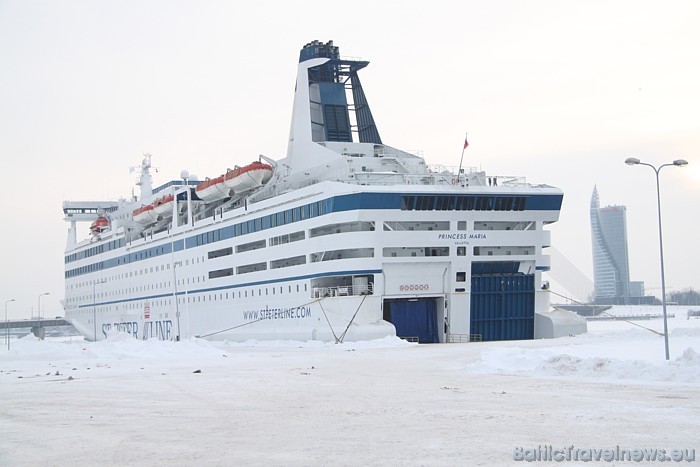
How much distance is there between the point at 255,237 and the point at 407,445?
4011 cm

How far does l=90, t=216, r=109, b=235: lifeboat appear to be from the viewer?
84.5 metres

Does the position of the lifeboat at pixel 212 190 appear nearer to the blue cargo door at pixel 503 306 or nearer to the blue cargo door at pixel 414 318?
the blue cargo door at pixel 414 318

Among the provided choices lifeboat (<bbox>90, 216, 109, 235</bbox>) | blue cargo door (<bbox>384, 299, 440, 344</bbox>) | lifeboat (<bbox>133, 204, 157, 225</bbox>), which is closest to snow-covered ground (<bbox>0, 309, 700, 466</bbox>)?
Answer: blue cargo door (<bbox>384, 299, 440, 344</bbox>)

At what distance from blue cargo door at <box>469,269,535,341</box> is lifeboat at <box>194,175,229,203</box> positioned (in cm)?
2161

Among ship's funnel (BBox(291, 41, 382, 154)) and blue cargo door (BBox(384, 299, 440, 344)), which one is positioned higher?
ship's funnel (BBox(291, 41, 382, 154))

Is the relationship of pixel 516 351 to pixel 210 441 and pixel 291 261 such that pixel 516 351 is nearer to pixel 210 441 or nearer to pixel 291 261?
pixel 210 441

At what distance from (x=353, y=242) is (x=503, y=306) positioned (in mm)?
8653

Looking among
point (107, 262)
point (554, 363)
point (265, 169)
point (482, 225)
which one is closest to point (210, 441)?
point (554, 363)

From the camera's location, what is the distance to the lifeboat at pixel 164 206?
6662 cm

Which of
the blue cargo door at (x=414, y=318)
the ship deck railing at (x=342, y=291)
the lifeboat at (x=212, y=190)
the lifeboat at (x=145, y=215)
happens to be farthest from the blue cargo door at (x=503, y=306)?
the lifeboat at (x=145, y=215)

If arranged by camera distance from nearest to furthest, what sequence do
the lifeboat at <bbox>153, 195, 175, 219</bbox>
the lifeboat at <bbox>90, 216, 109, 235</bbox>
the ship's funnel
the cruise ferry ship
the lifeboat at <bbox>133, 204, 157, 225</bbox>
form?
the cruise ferry ship → the ship's funnel → the lifeboat at <bbox>153, 195, 175, 219</bbox> → the lifeboat at <bbox>133, 204, 157, 225</bbox> → the lifeboat at <bbox>90, 216, 109, 235</bbox>

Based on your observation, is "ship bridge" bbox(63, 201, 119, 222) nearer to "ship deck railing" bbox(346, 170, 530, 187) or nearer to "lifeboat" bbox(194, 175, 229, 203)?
"lifeboat" bbox(194, 175, 229, 203)

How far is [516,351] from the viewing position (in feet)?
85.7

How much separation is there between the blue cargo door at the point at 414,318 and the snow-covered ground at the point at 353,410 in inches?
576
